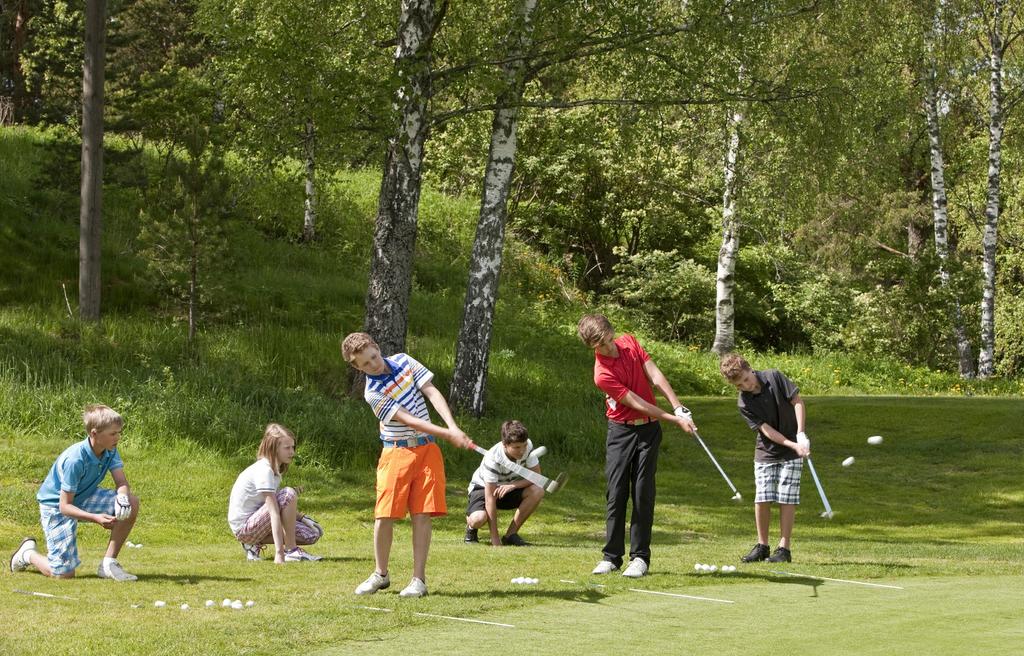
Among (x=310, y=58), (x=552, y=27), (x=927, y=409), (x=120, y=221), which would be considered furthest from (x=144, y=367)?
(x=927, y=409)

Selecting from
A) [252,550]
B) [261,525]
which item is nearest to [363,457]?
[252,550]

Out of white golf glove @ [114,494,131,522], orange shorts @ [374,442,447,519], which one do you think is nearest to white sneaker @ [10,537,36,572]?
white golf glove @ [114,494,131,522]

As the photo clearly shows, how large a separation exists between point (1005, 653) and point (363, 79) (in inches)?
537

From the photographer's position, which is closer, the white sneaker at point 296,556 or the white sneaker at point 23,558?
the white sneaker at point 23,558

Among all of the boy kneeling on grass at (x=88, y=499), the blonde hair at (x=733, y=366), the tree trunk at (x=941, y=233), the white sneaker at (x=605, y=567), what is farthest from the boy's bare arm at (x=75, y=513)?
the tree trunk at (x=941, y=233)

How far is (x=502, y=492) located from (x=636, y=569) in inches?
122

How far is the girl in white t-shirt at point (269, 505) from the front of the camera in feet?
31.5

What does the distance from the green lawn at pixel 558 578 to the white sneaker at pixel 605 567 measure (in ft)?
0.40

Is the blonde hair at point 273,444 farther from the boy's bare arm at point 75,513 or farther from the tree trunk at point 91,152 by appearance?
the tree trunk at point 91,152

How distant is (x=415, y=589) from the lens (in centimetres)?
766

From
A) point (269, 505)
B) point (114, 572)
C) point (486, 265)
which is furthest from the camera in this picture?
point (486, 265)

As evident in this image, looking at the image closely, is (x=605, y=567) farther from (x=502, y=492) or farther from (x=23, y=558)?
(x=23, y=558)

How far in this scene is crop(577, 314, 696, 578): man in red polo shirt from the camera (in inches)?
338

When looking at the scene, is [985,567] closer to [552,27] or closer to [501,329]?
[552,27]
